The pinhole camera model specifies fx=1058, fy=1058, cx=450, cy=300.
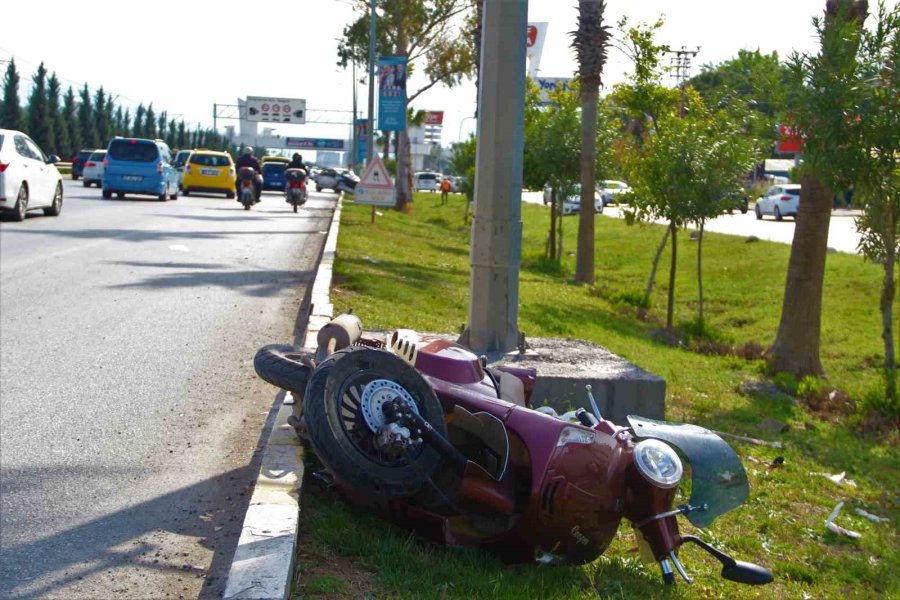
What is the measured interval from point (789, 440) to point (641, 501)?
554 cm

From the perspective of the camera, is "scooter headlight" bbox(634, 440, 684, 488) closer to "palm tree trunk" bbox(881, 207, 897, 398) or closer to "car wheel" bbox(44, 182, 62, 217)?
"palm tree trunk" bbox(881, 207, 897, 398)

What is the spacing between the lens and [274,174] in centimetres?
4700

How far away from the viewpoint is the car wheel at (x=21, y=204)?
20.8m

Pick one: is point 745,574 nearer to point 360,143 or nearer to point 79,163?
point 79,163

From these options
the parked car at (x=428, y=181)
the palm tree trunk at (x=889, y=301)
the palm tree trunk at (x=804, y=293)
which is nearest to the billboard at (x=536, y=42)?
the palm tree trunk at (x=804, y=293)

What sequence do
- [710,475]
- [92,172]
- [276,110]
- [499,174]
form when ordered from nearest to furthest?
[710,475] → [499,174] → [92,172] → [276,110]

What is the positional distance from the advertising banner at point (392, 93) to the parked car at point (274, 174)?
16.9 m

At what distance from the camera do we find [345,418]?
14.4ft

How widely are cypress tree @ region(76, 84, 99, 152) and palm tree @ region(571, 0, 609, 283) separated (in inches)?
2019

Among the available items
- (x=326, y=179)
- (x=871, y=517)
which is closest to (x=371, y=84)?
(x=326, y=179)

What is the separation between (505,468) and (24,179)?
19.0 meters

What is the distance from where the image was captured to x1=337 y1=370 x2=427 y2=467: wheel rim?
14.3 feet

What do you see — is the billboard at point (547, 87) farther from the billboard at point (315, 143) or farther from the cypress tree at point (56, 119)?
the billboard at point (315, 143)

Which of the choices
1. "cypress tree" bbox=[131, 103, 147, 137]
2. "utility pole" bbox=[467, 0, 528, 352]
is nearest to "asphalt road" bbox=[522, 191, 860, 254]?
"utility pole" bbox=[467, 0, 528, 352]
